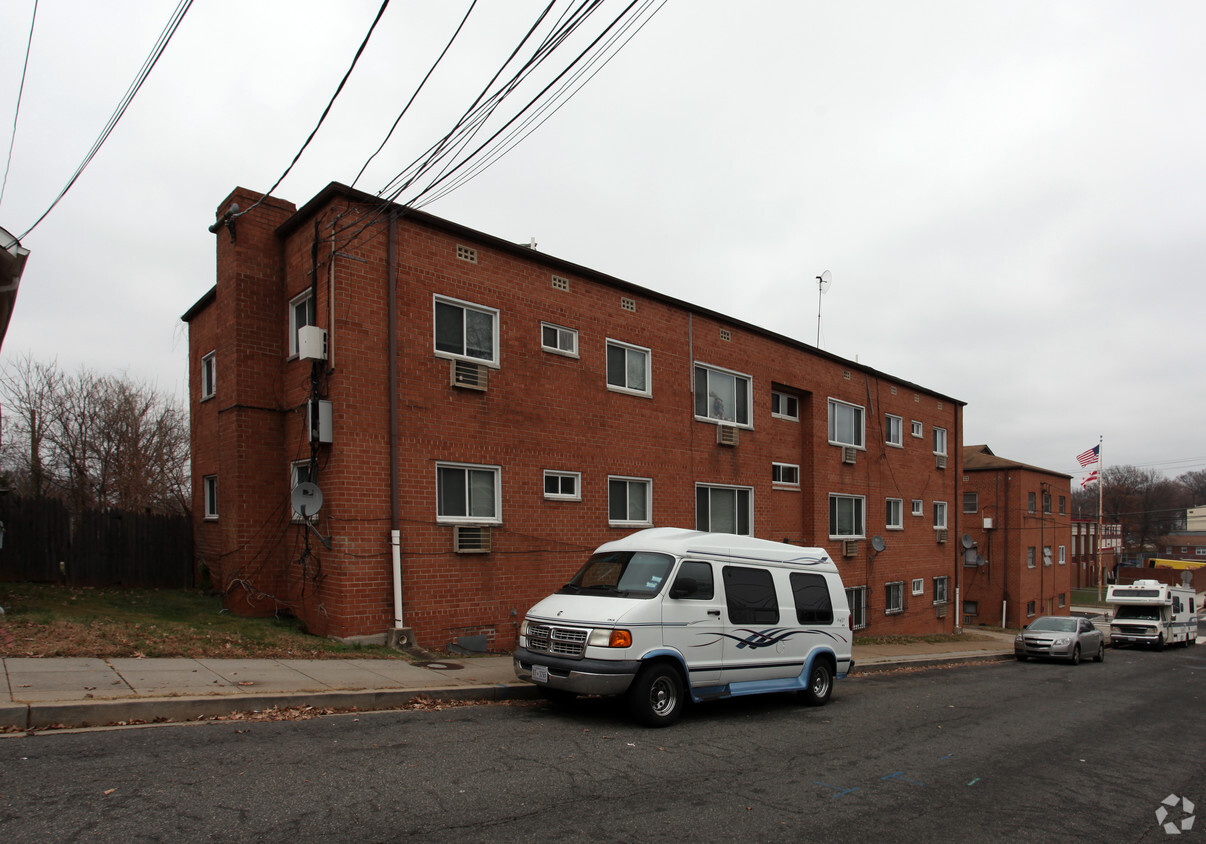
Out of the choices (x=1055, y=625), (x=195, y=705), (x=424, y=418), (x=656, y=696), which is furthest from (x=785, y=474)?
(x=195, y=705)

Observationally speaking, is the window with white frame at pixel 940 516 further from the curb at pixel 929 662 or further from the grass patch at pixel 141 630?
the grass patch at pixel 141 630

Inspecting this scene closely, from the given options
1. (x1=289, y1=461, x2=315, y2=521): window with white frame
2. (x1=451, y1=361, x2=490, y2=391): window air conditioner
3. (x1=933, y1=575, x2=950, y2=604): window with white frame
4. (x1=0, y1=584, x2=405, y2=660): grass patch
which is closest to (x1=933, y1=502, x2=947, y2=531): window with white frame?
(x1=933, y1=575, x2=950, y2=604): window with white frame

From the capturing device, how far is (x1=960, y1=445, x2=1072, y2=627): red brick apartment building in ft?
123

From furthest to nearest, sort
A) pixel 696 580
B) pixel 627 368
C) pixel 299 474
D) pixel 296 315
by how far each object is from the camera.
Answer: pixel 627 368
pixel 296 315
pixel 299 474
pixel 696 580

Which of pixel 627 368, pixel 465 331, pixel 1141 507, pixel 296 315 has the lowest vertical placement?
pixel 1141 507

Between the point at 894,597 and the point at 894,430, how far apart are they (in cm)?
557

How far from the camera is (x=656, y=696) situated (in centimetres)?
822

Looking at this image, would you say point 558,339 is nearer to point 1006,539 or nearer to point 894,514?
point 894,514

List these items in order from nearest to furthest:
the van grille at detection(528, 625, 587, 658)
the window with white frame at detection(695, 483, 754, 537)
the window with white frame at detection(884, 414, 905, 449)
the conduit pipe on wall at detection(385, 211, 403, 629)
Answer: the van grille at detection(528, 625, 587, 658) → the conduit pipe on wall at detection(385, 211, 403, 629) → the window with white frame at detection(695, 483, 754, 537) → the window with white frame at detection(884, 414, 905, 449)

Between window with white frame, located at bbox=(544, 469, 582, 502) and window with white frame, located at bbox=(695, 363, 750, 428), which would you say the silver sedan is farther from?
window with white frame, located at bbox=(544, 469, 582, 502)

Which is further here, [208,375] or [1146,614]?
[1146,614]

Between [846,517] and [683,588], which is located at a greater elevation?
[683,588]

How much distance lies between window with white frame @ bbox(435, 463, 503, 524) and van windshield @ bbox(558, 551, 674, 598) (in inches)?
156

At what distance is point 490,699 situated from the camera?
925cm
